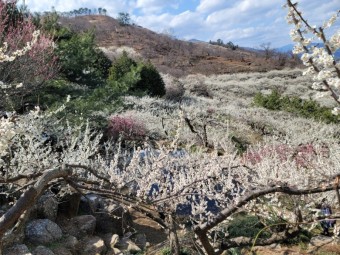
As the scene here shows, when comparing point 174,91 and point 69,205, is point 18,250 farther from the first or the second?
point 174,91

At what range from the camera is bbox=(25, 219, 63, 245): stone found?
519 centimetres

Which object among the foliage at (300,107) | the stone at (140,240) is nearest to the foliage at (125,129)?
the stone at (140,240)

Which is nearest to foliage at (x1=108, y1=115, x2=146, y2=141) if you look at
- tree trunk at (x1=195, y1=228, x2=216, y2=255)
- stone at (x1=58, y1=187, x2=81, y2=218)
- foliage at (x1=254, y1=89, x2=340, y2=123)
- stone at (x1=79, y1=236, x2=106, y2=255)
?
→ stone at (x1=58, y1=187, x2=81, y2=218)

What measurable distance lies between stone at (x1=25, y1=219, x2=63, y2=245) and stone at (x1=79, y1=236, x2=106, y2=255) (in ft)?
1.11

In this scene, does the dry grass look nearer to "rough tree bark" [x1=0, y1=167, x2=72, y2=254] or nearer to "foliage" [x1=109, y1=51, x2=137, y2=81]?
"foliage" [x1=109, y1=51, x2=137, y2=81]

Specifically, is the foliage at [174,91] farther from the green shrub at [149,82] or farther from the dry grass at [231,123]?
the green shrub at [149,82]

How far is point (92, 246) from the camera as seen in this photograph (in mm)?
5414

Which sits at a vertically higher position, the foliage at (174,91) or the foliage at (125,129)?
the foliage at (174,91)

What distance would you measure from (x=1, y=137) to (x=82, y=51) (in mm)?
14347

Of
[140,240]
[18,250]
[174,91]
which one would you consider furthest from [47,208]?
[174,91]

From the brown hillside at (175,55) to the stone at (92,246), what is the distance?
30.3m

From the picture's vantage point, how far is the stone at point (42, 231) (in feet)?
17.0

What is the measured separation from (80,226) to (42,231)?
65 centimetres

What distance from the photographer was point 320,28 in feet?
5.70
